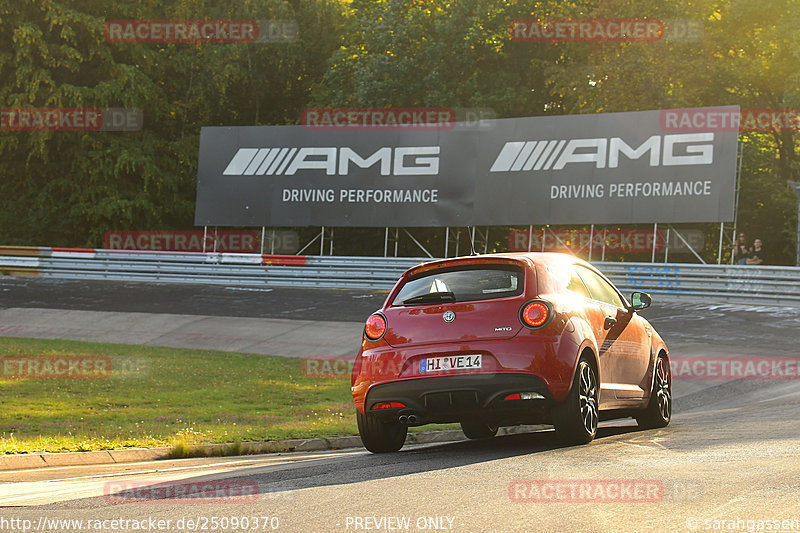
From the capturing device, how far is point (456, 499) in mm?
5816

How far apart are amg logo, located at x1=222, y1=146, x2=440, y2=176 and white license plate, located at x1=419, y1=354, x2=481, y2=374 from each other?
81.1 feet

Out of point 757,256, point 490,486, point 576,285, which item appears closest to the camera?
point 490,486

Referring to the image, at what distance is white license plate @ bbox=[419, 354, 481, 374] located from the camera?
8.09m

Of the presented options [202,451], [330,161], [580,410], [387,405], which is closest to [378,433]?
[387,405]

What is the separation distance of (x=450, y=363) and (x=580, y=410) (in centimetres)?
109

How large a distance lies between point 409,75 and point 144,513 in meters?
37.6

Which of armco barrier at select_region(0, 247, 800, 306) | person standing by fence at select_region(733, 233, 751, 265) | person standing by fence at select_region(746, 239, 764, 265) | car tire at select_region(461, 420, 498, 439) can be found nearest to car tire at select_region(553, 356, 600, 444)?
car tire at select_region(461, 420, 498, 439)

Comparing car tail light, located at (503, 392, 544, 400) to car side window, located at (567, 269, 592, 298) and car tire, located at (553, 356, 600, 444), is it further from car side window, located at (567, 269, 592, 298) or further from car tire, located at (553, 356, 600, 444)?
car side window, located at (567, 269, 592, 298)

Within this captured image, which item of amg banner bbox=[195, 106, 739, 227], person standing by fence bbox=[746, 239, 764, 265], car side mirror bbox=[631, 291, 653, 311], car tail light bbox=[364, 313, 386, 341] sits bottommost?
car tail light bbox=[364, 313, 386, 341]

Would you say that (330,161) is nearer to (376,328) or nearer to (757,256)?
(757,256)

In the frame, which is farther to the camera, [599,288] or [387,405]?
[599,288]

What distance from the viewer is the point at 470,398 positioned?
803 cm

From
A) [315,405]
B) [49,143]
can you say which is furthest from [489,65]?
[315,405]

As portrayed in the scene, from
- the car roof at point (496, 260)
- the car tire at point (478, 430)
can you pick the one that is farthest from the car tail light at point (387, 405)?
the car tire at point (478, 430)
